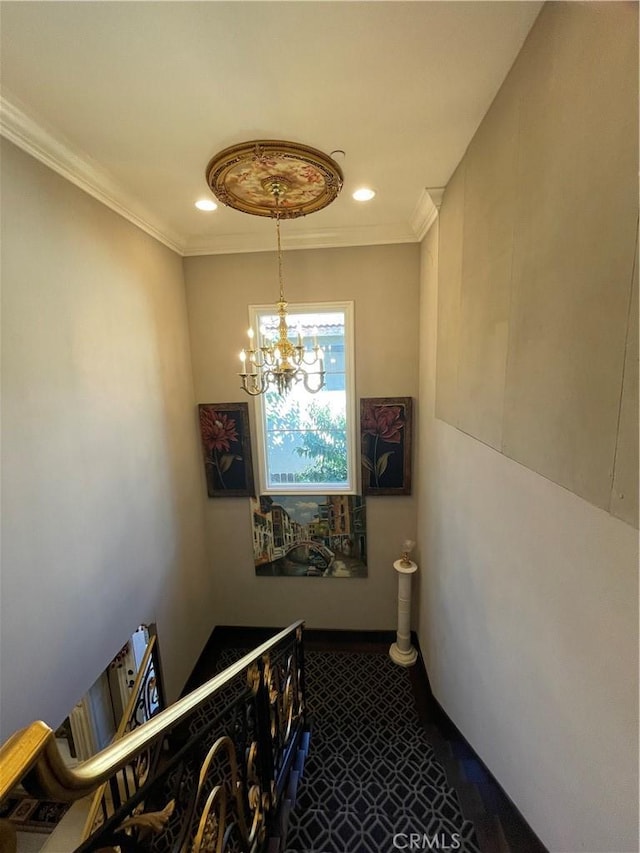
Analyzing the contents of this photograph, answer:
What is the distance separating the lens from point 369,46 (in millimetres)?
1274

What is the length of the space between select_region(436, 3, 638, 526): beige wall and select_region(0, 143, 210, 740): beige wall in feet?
6.55

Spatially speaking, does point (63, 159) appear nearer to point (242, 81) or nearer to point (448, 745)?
point (242, 81)

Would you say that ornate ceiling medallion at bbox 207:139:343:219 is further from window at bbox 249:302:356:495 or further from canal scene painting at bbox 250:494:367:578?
canal scene painting at bbox 250:494:367:578

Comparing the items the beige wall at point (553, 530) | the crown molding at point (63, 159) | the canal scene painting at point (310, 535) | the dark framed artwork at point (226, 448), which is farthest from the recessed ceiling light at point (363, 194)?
the canal scene painting at point (310, 535)

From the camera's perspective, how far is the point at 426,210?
2.61m

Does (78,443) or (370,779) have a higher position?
(78,443)

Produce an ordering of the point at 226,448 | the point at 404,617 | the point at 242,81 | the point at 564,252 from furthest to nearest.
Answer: the point at 226,448 → the point at 404,617 → the point at 242,81 → the point at 564,252

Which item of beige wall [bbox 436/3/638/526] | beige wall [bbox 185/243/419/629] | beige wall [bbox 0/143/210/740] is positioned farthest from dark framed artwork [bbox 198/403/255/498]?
beige wall [bbox 436/3/638/526]

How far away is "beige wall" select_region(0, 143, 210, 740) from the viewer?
1.58m

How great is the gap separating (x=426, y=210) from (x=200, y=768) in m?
3.12

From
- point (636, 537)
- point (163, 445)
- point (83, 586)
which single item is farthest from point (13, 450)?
point (636, 537)

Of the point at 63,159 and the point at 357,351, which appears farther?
the point at 357,351

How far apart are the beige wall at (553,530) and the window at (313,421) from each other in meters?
1.36

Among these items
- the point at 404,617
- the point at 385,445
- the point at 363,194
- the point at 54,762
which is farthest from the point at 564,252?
the point at 404,617
